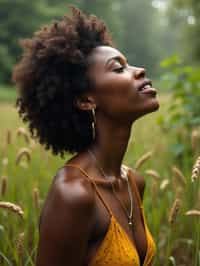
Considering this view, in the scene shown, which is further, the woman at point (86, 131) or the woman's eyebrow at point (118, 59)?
the woman's eyebrow at point (118, 59)

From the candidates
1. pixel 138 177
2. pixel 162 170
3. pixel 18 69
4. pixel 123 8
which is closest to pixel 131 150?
pixel 162 170

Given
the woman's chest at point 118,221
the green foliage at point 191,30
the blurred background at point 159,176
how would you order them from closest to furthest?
1. the woman's chest at point 118,221
2. the blurred background at point 159,176
3. the green foliage at point 191,30

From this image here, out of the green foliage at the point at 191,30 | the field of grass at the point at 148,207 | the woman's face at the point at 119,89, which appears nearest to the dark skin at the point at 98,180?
the woman's face at the point at 119,89

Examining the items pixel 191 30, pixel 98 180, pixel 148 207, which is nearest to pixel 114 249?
pixel 98 180

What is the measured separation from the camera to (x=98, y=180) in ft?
6.90

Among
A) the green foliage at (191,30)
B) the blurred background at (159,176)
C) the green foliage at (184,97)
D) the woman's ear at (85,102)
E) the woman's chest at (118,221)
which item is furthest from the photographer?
the green foliage at (191,30)

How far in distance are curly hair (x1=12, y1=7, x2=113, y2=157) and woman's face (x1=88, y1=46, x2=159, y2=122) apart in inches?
1.9

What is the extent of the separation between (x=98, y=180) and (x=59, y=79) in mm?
408

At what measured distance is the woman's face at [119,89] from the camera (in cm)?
206

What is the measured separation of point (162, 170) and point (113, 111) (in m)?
2.44

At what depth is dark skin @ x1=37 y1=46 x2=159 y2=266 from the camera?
75.4 inches

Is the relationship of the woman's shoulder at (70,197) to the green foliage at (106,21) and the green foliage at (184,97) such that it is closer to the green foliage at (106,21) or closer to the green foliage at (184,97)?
the green foliage at (184,97)

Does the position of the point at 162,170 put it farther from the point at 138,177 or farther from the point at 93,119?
the point at 93,119

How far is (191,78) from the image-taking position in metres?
4.79
